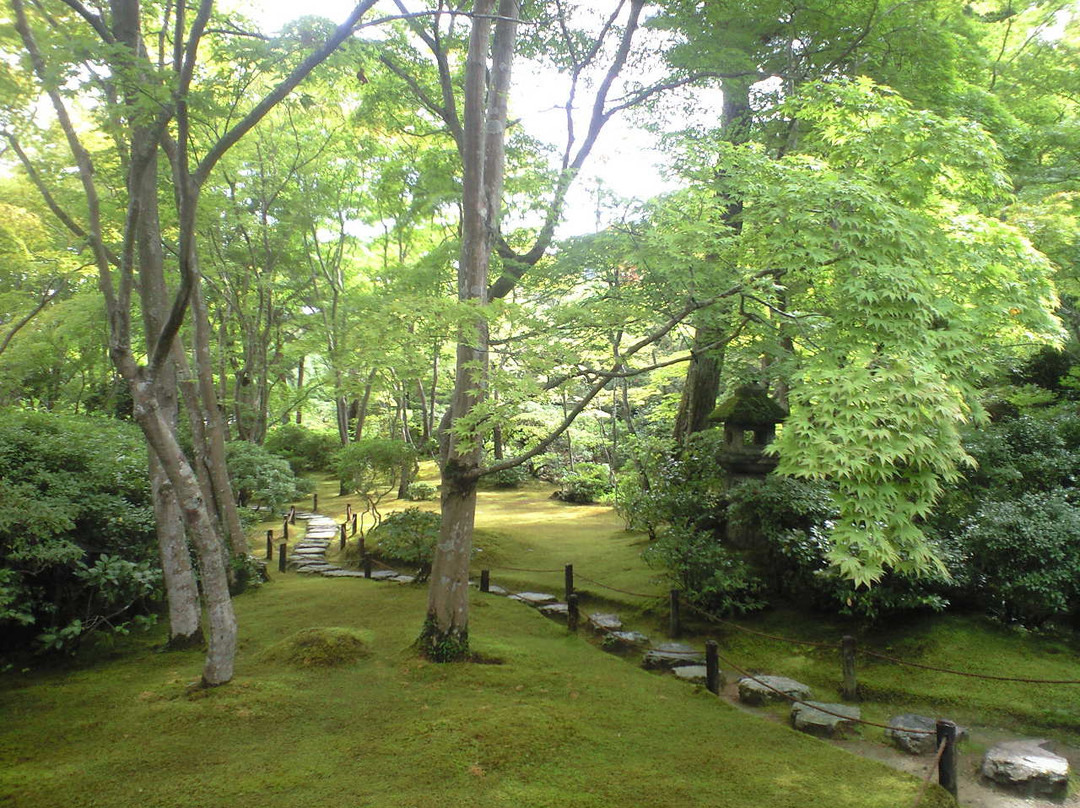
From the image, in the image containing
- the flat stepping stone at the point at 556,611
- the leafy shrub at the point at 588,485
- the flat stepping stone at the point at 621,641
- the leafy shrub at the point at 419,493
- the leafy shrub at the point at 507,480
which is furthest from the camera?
the leafy shrub at the point at 507,480

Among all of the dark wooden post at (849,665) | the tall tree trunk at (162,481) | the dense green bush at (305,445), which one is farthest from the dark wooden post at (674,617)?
the dense green bush at (305,445)

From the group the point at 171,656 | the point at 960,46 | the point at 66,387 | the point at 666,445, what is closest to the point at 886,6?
the point at 960,46

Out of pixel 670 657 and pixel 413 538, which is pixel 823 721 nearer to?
pixel 670 657

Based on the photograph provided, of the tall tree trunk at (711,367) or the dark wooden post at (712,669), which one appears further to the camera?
the tall tree trunk at (711,367)

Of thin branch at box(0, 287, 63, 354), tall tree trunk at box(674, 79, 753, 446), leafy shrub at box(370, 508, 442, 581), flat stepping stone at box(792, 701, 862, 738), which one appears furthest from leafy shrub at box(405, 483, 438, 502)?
flat stepping stone at box(792, 701, 862, 738)

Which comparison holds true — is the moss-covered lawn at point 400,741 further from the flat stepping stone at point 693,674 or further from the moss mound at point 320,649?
the flat stepping stone at point 693,674

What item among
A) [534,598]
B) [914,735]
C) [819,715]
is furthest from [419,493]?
[914,735]

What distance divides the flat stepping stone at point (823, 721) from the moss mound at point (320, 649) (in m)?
4.05

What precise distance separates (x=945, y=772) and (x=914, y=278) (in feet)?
11.0

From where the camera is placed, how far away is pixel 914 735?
15.8ft

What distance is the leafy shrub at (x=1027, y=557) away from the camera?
603 cm

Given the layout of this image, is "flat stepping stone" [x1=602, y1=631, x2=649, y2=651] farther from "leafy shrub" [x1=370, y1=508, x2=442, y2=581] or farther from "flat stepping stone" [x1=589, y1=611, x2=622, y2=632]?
"leafy shrub" [x1=370, y1=508, x2=442, y2=581]

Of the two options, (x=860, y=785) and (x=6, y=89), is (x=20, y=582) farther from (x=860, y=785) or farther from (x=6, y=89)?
(x=860, y=785)

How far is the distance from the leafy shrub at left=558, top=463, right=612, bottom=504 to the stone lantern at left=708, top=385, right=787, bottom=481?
29.4 ft
